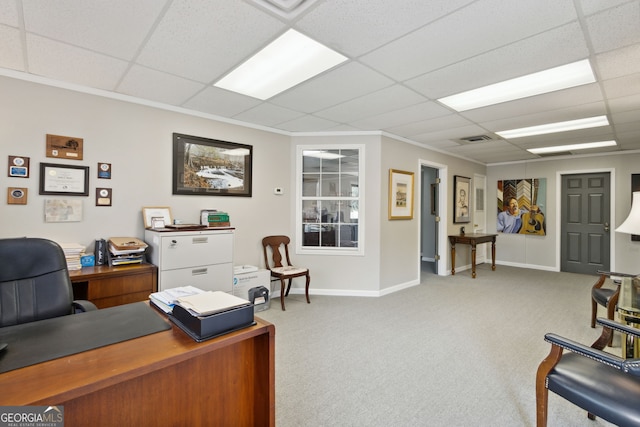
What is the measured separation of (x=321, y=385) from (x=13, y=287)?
1.92 metres

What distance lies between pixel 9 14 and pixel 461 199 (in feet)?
21.4

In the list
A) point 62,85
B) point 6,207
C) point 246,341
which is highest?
point 62,85

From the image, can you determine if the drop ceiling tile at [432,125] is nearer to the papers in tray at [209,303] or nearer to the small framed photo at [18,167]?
the papers in tray at [209,303]

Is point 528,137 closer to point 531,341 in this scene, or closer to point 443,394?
point 531,341

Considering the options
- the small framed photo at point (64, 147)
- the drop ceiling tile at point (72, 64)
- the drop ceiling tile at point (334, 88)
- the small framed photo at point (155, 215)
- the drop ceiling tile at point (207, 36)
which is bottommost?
the small framed photo at point (155, 215)

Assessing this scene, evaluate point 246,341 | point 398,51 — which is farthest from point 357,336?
point 398,51

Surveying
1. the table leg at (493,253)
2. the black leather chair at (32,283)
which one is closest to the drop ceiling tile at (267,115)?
the black leather chair at (32,283)

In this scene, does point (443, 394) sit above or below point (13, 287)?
below

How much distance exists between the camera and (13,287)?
1610 mm

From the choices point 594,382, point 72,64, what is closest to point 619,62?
point 594,382

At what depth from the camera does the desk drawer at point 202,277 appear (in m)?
2.82

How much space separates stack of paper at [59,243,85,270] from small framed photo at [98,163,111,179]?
0.71 metres

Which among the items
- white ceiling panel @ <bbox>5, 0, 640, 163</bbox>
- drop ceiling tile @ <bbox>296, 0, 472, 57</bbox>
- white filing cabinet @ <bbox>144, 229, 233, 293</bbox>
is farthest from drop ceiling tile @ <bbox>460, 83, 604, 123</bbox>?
white filing cabinet @ <bbox>144, 229, 233, 293</bbox>

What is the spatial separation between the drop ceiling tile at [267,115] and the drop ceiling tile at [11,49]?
189 centimetres
